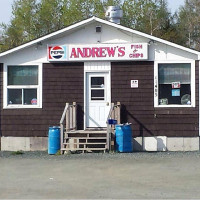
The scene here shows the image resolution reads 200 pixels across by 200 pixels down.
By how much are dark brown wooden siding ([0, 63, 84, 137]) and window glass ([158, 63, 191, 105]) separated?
281 cm

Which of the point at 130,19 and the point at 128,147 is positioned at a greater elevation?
the point at 130,19

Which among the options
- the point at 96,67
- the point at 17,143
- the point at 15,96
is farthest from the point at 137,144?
the point at 15,96

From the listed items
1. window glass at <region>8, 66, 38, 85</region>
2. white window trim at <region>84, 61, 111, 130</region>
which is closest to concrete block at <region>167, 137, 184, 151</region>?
white window trim at <region>84, 61, 111, 130</region>

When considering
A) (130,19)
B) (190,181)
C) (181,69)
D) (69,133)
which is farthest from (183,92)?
(130,19)

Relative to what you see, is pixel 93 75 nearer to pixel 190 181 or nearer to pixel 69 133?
pixel 69 133

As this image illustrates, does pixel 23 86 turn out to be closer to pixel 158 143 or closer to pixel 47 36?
pixel 47 36

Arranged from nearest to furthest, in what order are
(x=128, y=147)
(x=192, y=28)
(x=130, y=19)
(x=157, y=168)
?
(x=157, y=168) → (x=128, y=147) → (x=192, y=28) → (x=130, y=19)

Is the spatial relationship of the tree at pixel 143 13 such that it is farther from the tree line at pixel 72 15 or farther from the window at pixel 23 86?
the window at pixel 23 86

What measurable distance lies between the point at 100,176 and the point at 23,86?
697 cm

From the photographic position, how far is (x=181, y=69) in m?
19.0

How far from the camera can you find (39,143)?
1948cm

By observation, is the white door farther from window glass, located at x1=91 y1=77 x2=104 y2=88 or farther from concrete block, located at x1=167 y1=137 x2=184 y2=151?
concrete block, located at x1=167 y1=137 x2=184 y2=151

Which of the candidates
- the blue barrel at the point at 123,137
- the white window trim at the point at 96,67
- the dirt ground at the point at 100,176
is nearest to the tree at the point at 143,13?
the white window trim at the point at 96,67

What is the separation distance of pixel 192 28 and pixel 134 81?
→ 1243 inches
